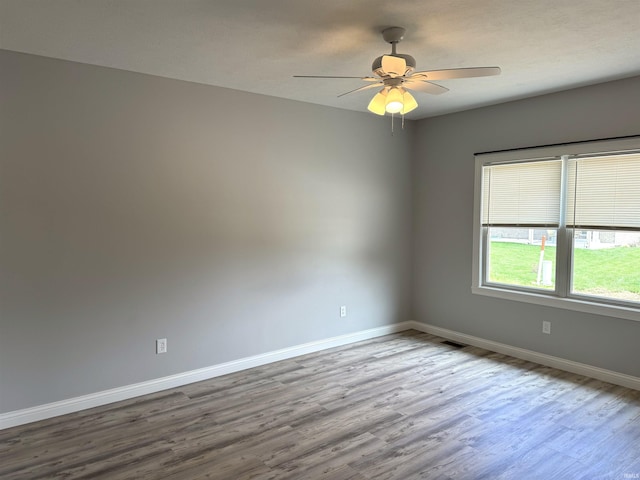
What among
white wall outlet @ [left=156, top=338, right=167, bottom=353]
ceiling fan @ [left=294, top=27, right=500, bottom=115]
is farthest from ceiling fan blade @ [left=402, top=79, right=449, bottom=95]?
white wall outlet @ [left=156, top=338, right=167, bottom=353]

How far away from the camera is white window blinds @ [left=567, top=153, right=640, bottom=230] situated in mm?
3570

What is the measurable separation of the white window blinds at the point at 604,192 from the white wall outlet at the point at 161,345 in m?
3.80

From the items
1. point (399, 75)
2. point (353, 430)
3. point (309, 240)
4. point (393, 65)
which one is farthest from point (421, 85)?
point (353, 430)

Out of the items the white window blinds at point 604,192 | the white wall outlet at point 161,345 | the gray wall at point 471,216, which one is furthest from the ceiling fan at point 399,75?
the white wall outlet at point 161,345

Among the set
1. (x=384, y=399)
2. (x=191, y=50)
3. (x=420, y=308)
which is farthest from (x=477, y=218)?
(x=191, y=50)

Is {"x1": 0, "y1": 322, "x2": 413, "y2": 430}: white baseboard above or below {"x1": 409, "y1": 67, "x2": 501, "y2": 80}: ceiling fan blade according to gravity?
below

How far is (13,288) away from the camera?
295cm

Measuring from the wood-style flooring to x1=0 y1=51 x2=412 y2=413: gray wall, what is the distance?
423 mm

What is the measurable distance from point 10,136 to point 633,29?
4064 mm

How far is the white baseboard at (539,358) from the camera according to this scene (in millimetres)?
3631

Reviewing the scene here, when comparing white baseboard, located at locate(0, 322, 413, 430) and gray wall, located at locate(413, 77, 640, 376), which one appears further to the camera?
gray wall, located at locate(413, 77, 640, 376)

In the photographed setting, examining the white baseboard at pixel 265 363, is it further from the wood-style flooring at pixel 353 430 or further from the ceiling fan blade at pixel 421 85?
the ceiling fan blade at pixel 421 85

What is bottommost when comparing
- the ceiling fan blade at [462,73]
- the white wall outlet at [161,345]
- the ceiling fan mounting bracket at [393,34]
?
the white wall outlet at [161,345]

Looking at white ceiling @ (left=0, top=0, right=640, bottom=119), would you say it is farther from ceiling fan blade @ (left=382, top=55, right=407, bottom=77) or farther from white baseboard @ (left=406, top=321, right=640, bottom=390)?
white baseboard @ (left=406, top=321, right=640, bottom=390)
